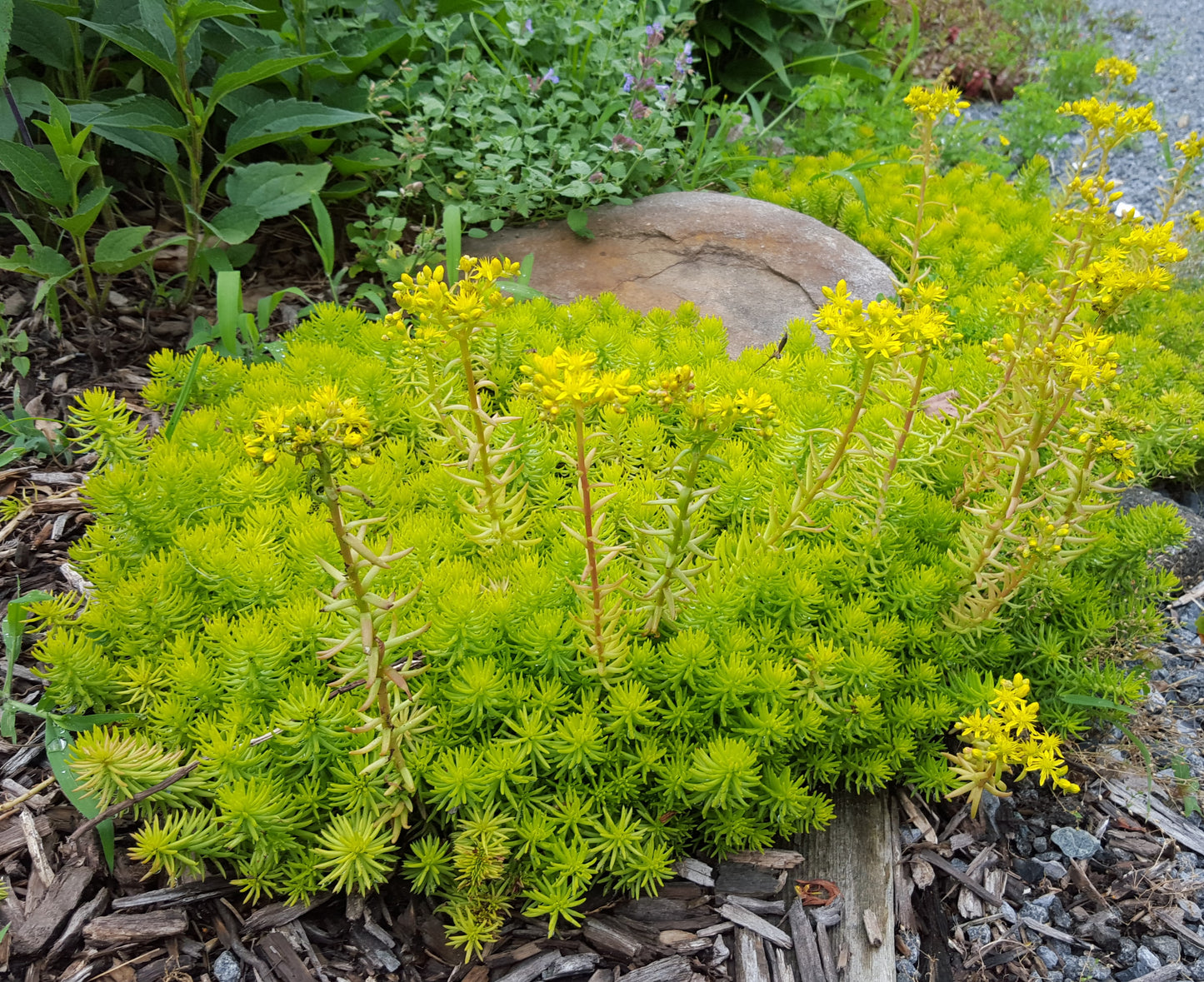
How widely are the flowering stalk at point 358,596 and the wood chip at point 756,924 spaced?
82 cm

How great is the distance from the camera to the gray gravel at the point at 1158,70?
23.3ft

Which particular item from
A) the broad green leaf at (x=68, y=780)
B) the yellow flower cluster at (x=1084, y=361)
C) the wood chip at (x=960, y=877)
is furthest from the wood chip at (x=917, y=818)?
the broad green leaf at (x=68, y=780)

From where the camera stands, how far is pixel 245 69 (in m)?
3.26

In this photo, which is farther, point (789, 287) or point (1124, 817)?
point (789, 287)

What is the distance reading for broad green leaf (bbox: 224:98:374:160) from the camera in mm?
3451

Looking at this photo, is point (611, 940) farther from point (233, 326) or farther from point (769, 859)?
point (233, 326)

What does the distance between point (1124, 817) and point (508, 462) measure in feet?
6.99

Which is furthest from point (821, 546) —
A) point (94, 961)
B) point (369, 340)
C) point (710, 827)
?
point (94, 961)

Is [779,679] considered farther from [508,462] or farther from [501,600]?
[508,462]

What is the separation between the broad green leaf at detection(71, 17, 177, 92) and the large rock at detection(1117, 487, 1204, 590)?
3908mm

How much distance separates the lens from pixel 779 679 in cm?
206

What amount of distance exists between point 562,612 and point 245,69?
2.55 meters

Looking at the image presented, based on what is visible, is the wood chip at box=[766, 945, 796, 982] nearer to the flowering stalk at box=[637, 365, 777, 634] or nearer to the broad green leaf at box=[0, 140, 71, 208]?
the flowering stalk at box=[637, 365, 777, 634]

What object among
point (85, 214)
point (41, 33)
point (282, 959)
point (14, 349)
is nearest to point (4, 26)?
point (41, 33)
